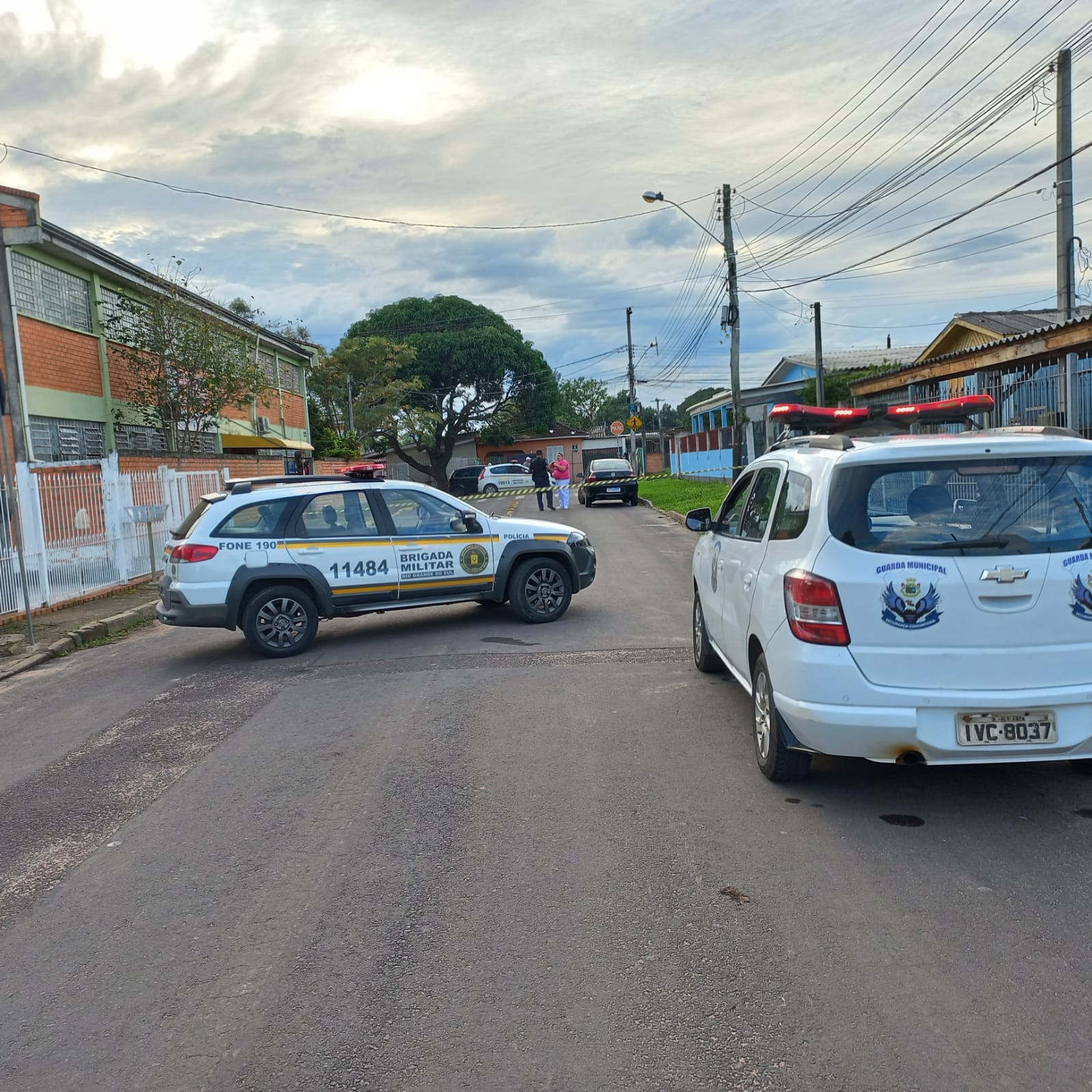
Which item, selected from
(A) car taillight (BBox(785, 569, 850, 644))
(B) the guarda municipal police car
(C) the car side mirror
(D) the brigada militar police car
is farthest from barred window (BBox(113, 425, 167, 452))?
(B) the guarda municipal police car

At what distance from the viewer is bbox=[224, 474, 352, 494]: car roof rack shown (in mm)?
9977

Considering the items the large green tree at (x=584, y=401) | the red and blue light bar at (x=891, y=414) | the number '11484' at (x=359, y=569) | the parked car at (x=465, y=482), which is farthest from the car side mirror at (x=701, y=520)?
the large green tree at (x=584, y=401)

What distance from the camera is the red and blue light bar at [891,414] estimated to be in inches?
289

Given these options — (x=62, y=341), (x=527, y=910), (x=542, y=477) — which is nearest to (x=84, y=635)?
(x=527, y=910)

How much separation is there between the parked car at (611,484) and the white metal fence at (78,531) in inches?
662

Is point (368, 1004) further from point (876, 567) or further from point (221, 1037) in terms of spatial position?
point (876, 567)

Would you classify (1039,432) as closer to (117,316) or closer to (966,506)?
(966,506)

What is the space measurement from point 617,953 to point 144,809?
3.06m

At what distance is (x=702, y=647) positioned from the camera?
26.3ft

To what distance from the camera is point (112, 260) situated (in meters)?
21.2

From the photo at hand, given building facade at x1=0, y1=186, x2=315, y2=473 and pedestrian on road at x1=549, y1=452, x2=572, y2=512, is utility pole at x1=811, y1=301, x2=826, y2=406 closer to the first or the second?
pedestrian on road at x1=549, y1=452, x2=572, y2=512

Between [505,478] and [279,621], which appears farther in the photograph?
[505,478]

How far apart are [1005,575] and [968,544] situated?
0.21 metres

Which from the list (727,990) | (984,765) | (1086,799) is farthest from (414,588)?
(727,990)
